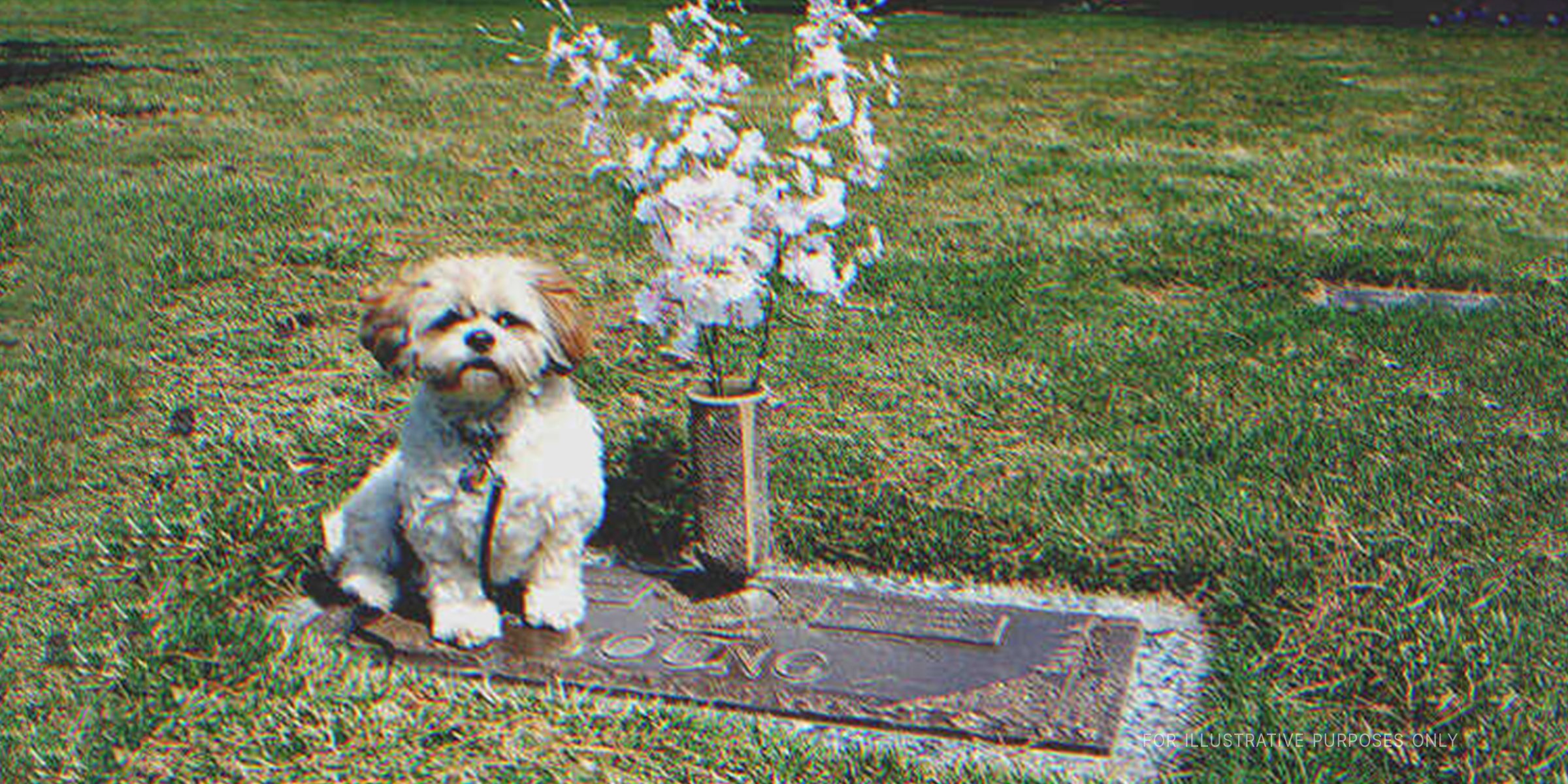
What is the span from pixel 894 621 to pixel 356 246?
4.19 metres

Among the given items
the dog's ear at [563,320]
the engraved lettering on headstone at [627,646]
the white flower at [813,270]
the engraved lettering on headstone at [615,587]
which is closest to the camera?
the dog's ear at [563,320]

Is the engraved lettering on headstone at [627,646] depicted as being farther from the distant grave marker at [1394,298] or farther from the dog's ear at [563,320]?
the distant grave marker at [1394,298]

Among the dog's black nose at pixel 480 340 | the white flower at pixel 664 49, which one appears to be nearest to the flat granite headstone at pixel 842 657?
the dog's black nose at pixel 480 340

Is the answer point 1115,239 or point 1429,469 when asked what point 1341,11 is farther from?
point 1429,469

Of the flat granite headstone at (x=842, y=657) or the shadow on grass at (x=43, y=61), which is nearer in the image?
the flat granite headstone at (x=842, y=657)

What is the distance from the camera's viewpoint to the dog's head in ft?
11.3

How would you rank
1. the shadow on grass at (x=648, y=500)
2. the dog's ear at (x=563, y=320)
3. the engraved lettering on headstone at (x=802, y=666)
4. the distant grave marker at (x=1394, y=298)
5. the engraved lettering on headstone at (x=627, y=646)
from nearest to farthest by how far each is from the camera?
the dog's ear at (x=563, y=320), the engraved lettering on headstone at (x=802, y=666), the engraved lettering on headstone at (x=627, y=646), the shadow on grass at (x=648, y=500), the distant grave marker at (x=1394, y=298)

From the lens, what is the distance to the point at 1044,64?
1399 centimetres

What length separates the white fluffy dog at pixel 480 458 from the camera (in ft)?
11.4

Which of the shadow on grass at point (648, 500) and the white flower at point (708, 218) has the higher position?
the white flower at point (708, 218)

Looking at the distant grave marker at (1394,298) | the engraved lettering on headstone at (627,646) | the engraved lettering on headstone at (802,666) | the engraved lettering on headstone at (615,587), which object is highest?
the distant grave marker at (1394,298)

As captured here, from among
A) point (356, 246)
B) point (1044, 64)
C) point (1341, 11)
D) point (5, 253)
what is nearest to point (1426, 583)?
point (356, 246)

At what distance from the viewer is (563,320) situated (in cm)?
354

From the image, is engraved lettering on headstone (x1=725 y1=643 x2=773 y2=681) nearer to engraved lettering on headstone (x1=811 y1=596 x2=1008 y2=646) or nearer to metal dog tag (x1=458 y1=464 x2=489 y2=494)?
engraved lettering on headstone (x1=811 y1=596 x2=1008 y2=646)
